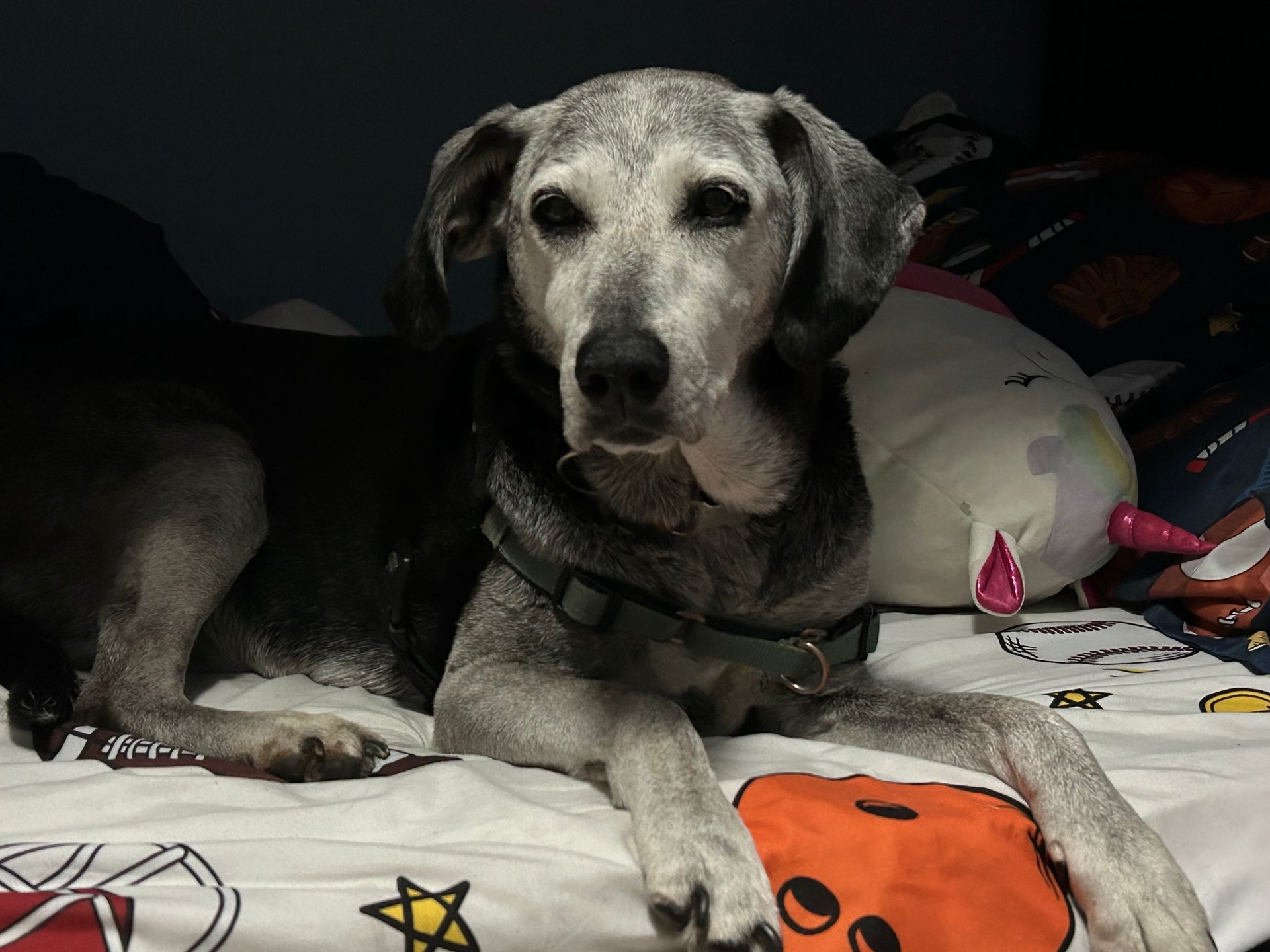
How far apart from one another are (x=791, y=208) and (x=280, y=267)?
2210 millimetres

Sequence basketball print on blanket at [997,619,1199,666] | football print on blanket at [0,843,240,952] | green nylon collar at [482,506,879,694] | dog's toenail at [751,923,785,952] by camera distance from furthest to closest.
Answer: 1. basketball print on blanket at [997,619,1199,666]
2. green nylon collar at [482,506,879,694]
3. dog's toenail at [751,923,785,952]
4. football print on blanket at [0,843,240,952]

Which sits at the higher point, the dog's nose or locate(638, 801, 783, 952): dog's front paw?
the dog's nose

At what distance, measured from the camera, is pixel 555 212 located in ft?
5.51

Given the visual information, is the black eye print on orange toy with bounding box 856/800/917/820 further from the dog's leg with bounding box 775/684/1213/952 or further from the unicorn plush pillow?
the unicorn plush pillow

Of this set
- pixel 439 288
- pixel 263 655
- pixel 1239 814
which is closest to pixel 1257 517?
pixel 1239 814

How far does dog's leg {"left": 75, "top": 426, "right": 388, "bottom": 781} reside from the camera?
1698 millimetres

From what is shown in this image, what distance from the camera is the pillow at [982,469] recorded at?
227 centimetres

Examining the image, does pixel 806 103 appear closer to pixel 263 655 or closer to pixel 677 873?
pixel 677 873

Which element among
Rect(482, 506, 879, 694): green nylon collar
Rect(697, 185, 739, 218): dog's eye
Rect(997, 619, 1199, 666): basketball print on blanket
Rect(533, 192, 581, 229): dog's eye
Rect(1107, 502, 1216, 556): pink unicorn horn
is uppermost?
Rect(697, 185, 739, 218): dog's eye

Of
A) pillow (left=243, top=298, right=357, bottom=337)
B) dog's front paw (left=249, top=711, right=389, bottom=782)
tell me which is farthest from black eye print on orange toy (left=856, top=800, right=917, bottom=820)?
pillow (left=243, top=298, right=357, bottom=337)

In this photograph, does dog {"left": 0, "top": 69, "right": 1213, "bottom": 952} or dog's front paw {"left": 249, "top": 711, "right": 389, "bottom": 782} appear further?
dog's front paw {"left": 249, "top": 711, "right": 389, "bottom": 782}

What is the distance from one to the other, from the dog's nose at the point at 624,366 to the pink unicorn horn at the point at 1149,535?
135 cm

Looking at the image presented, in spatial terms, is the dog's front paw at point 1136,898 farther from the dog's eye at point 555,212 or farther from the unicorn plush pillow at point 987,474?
the dog's eye at point 555,212

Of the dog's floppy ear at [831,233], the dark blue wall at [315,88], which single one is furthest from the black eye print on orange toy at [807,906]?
the dark blue wall at [315,88]
